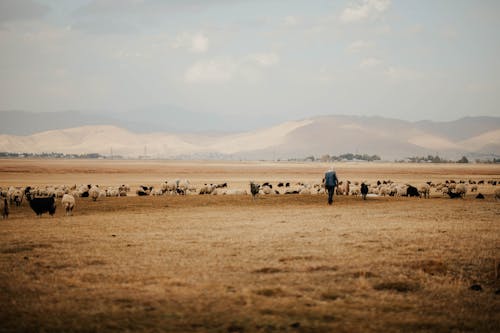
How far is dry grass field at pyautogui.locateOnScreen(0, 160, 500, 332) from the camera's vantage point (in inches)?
289

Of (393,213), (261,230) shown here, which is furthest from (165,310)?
(393,213)

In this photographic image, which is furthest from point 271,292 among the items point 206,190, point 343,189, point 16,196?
point 206,190

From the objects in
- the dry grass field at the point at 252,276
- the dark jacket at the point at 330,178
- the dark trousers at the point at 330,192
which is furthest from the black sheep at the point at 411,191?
the dry grass field at the point at 252,276

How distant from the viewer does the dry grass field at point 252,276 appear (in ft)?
24.1

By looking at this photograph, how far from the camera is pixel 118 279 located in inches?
377

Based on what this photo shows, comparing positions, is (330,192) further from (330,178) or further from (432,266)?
(432,266)

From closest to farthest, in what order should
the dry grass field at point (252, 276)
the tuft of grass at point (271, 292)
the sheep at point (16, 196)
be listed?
the dry grass field at point (252, 276) → the tuft of grass at point (271, 292) → the sheep at point (16, 196)

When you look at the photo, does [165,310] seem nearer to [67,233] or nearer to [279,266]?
[279,266]

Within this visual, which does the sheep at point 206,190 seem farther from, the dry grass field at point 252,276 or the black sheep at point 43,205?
the dry grass field at point 252,276

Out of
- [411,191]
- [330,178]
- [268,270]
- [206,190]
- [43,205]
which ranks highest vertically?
[330,178]

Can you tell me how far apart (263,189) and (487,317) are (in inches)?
1159

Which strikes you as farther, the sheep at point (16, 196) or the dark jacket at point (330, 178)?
the sheep at point (16, 196)

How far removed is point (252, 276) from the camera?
9.75 metres

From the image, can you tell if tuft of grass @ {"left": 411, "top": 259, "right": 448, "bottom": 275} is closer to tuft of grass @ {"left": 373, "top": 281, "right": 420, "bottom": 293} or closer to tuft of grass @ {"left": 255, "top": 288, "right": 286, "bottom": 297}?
tuft of grass @ {"left": 373, "top": 281, "right": 420, "bottom": 293}
